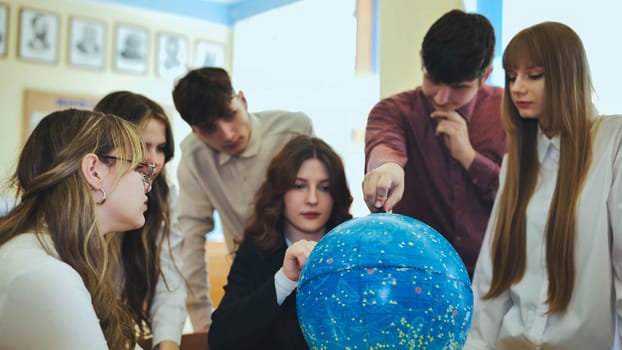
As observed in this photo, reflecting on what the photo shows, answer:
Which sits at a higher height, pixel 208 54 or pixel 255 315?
pixel 208 54

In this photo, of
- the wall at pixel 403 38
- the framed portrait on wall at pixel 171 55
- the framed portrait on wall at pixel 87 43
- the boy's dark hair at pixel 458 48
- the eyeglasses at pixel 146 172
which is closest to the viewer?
the eyeglasses at pixel 146 172

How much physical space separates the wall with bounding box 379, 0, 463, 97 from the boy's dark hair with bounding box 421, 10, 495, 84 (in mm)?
995

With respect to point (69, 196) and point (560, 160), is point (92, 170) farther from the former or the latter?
point (560, 160)

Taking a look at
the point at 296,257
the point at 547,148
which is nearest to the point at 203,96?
the point at 296,257

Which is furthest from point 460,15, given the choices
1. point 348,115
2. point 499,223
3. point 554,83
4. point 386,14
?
point 348,115

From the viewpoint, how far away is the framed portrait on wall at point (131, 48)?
718 cm

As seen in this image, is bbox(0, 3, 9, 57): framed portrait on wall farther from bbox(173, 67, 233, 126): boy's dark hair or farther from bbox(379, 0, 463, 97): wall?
bbox(173, 67, 233, 126): boy's dark hair

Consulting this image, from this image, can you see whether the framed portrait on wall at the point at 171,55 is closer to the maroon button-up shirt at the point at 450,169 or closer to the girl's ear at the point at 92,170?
the maroon button-up shirt at the point at 450,169

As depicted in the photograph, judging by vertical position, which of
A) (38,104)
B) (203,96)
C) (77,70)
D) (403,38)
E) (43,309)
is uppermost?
(77,70)

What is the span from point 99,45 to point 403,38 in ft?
13.8

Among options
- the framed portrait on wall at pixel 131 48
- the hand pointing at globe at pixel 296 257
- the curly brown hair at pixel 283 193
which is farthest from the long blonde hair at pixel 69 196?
the framed portrait on wall at pixel 131 48

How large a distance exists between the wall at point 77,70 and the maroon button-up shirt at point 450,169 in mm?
4536

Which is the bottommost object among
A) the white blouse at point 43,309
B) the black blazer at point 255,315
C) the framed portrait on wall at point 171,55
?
the black blazer at point 255,315

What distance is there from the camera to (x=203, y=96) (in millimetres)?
2904
